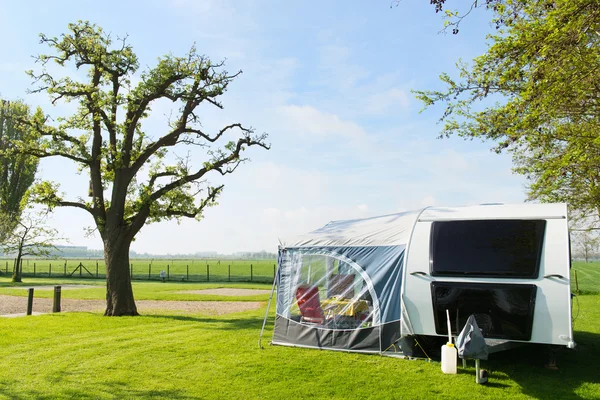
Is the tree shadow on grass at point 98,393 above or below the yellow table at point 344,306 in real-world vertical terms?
below

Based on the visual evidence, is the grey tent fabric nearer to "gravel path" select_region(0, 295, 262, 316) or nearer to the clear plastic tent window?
the clear plastic tent window

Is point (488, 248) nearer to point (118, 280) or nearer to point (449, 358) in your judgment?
point (449, 358)

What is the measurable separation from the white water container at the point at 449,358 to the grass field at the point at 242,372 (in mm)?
168

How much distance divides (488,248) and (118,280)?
11.1 meters

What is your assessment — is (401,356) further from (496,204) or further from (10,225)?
(10,225)

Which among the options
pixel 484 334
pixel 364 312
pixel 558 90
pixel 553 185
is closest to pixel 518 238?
pixel 484 334

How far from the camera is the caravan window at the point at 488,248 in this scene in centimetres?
729

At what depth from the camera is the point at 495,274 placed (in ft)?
24.1

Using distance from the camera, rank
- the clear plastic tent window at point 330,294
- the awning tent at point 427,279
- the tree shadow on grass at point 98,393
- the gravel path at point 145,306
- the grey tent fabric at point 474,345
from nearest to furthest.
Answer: the tree shadow on grass at point 98,393, the grey tent fabric at point 474,345, the awning tent at point 427,279, the clear plastic tent window at point 330,294, the gravel path at point 145,306

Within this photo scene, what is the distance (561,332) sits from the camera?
6887 millimetres

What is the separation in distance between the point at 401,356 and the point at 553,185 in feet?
30.0

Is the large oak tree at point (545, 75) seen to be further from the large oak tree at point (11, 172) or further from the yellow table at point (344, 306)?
the large oak tree at point (11, 172)

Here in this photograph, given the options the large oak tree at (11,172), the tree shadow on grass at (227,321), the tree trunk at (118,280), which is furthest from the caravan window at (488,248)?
the large oak tree at (11,172)

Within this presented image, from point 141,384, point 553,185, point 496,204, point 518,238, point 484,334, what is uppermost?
point 553,185
